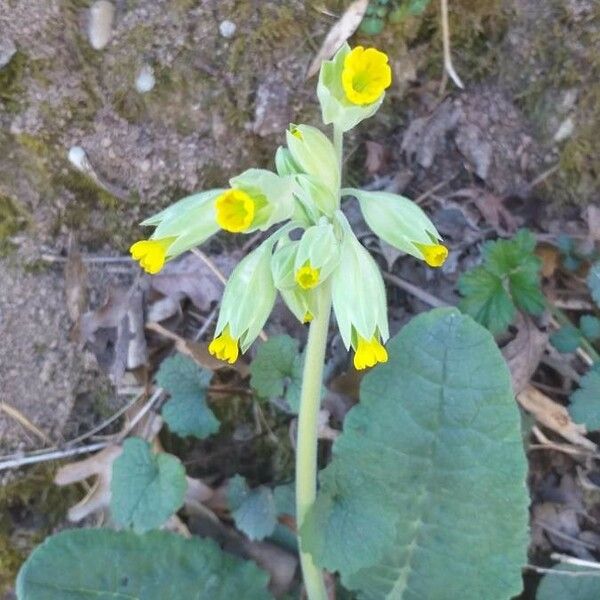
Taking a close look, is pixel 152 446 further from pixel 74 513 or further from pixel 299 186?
pixel 299 186

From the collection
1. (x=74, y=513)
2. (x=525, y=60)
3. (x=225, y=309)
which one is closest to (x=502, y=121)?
(x=525, y=60)

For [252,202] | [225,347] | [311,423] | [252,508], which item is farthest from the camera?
[252,508]

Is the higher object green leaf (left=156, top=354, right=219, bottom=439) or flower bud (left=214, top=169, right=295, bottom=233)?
flower bud (left=214, top=169, right=295, bottom=233)

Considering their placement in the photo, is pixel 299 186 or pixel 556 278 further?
pixel 556 278

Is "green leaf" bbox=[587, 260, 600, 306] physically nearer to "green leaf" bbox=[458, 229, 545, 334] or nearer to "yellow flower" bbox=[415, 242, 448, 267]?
"green leaf" bbox=[458, 229, 545, 334]

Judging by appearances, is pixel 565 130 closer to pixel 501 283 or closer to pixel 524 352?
pixel 501 283

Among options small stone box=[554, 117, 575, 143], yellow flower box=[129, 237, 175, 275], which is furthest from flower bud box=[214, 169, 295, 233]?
small stone box=[554, 117, 575, 143]

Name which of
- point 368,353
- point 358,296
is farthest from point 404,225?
point 368,353
